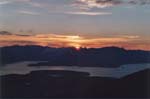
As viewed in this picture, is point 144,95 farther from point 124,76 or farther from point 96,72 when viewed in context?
point 96,72

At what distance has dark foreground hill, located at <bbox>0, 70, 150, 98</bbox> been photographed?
1938 mm

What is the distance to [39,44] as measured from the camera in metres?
1.94

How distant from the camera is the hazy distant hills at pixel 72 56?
192cm

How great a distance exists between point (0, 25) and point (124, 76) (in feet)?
2.76

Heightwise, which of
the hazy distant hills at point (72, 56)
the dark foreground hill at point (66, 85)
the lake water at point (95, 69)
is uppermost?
the hazy distant hills at point (72, 56)

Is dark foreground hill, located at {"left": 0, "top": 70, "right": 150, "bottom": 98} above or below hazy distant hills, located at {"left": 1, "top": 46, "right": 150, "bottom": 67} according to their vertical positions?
below

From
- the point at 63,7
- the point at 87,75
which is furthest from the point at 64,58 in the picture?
the point at 63,7

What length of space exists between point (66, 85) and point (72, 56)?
0.19m

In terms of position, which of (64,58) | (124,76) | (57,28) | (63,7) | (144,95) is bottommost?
(144,95)

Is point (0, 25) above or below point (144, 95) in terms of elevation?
above

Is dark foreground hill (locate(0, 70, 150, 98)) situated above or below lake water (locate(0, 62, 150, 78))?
below

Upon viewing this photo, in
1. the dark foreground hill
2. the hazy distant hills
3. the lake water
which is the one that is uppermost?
the hazy distant hills

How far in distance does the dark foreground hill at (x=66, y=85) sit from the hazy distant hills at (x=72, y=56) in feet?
0.25

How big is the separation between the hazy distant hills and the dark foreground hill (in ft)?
0.25
